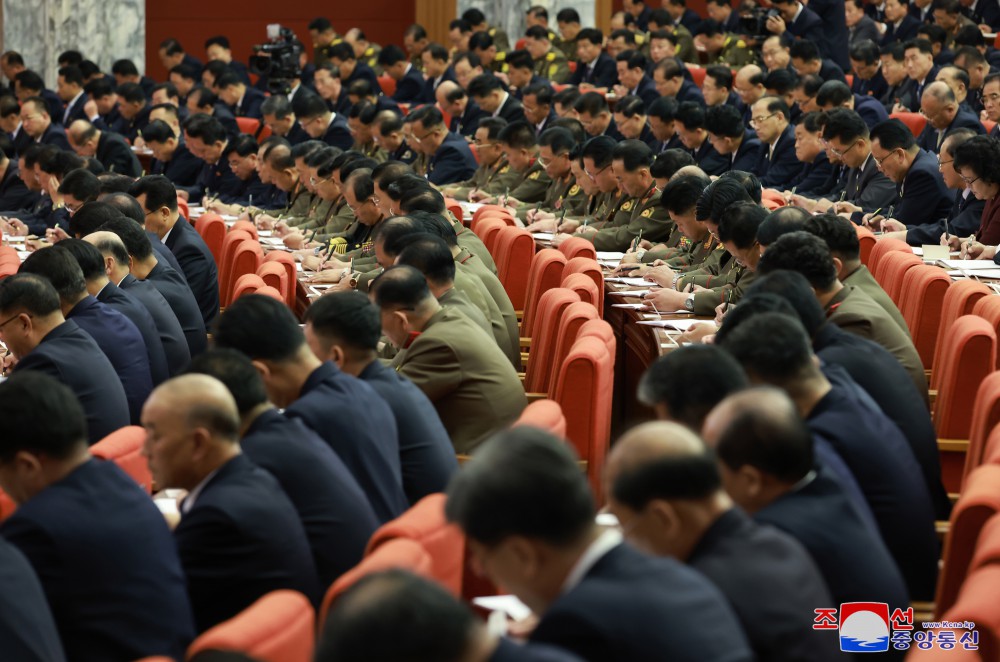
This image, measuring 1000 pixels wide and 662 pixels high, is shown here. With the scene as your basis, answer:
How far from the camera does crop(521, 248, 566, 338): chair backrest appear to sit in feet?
18.2

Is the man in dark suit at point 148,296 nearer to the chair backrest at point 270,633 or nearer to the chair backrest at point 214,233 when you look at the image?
the chair backrest at point 214,233

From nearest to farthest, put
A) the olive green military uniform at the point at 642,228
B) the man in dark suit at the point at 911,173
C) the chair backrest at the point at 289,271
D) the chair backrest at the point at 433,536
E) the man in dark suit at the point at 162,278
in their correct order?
1. the chair backrest at the point at 433,536
2. the man in dark suit at the point at 162,278
3. the chair backrest at the point at 289,271
4. the olive green military uniform at the point at 642,228
5. the man in dark suit at the point at 911,173

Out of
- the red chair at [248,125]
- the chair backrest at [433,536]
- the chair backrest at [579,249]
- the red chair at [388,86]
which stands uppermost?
the chair backrest at [433,536]

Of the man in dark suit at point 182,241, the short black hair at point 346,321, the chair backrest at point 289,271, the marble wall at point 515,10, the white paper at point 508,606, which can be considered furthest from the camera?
the marble wall at point 515,10

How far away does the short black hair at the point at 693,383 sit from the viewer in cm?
277

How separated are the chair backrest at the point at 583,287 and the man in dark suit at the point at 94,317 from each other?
150cm

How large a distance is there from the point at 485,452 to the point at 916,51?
9.58 metres

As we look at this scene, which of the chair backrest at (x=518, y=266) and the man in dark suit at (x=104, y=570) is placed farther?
the chair backrest at (x=518, y=266)

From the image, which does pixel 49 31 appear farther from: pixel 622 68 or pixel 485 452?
pixel 485 452

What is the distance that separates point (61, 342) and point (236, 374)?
1.24m

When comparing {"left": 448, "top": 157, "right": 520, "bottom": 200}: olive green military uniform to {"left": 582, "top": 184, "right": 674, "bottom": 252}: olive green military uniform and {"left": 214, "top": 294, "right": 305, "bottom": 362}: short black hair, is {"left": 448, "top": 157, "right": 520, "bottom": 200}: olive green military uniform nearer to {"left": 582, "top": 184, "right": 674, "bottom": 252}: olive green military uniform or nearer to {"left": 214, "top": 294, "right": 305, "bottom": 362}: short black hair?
{"left": 582, "top": 184, "right": 674, "bottom": 252}: olive green military uniform

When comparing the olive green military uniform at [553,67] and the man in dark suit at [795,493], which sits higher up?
the man in dark suit at [795,493]

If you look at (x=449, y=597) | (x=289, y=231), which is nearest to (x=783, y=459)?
(x=449, y=597)

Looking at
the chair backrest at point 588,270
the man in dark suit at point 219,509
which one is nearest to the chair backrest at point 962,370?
the chair backrest at point 588,270
